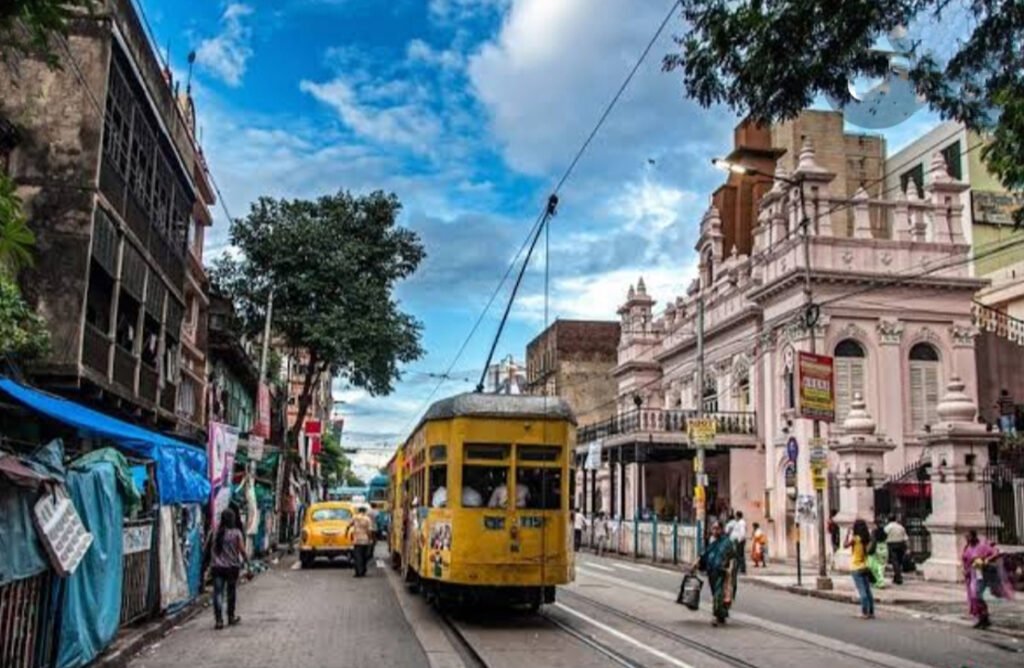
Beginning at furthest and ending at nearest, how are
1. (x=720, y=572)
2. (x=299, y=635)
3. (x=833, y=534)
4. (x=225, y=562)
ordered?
1. (x=833, y=534)
2. (x=720, y=572)
3. (x=225, y=562)
4. (x=299, y=635)

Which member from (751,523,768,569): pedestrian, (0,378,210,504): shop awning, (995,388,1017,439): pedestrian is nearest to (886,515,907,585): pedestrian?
(751,523,768,569): pedestrian

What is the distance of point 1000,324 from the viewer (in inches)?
1558

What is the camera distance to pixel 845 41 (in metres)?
10.5

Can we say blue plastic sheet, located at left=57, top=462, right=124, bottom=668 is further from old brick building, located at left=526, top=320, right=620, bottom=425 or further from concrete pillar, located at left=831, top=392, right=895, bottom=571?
old brick building, located at left=526, top=320, right=620, bottom=425

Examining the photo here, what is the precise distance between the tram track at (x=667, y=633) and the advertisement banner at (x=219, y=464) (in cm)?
698

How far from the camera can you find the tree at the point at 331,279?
39.2 m

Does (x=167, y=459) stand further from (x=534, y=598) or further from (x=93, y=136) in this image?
(x=93, y=136)

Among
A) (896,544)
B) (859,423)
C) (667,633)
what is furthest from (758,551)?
(667,633)

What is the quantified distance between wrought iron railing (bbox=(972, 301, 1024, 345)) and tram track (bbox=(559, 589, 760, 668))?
83.4 ft

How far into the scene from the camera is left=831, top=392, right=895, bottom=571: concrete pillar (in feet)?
91.8

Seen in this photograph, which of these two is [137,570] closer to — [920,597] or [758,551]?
[920,597]

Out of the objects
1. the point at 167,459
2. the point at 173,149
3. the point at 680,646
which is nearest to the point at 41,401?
the point at 167,459

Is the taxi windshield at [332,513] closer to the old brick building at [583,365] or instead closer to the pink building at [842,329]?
the pink building at [842,329]

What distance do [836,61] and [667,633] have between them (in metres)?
8.33
